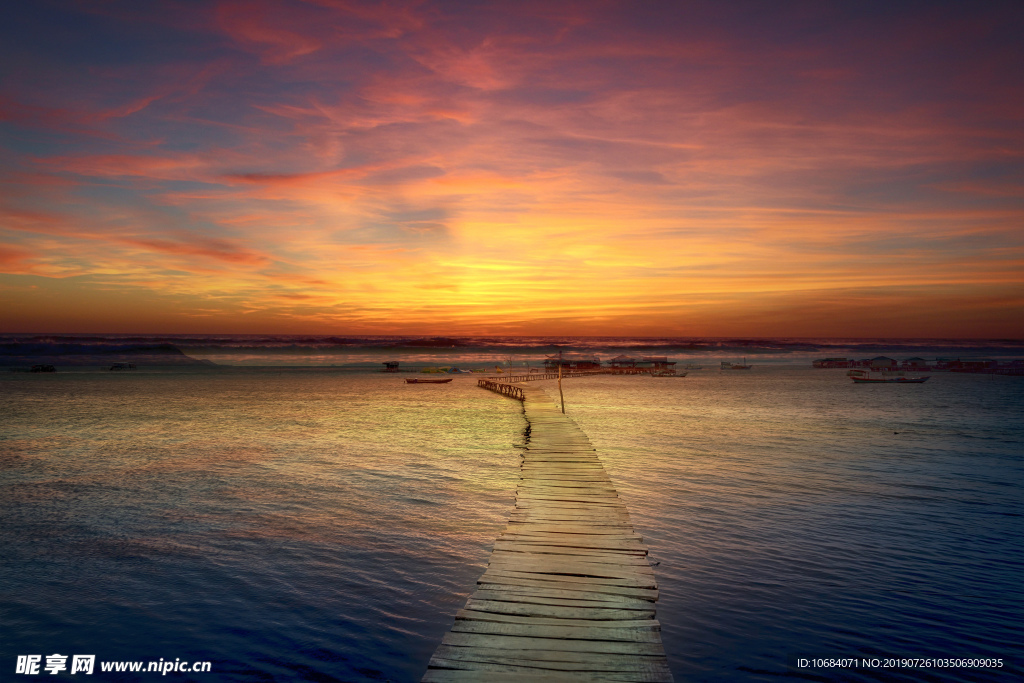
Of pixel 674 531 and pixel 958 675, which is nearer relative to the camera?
pixel 958 675

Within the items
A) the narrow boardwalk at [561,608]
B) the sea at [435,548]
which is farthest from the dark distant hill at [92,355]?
the narrow boardwalk at [561,608]

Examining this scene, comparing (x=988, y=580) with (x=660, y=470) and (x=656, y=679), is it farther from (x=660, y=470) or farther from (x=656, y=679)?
(x=660, y=470)

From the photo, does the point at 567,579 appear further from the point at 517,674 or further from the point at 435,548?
the point at 435,548

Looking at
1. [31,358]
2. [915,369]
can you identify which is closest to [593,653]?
[915,369]

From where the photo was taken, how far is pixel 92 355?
466 ft

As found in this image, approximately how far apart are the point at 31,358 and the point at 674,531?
158601 millimetres

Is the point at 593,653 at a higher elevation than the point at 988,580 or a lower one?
higher

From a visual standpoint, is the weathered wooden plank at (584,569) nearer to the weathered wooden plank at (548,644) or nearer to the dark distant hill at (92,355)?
the weathered wooden plank at (548,644)

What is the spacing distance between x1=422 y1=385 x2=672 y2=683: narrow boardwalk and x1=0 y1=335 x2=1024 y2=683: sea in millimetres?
1129

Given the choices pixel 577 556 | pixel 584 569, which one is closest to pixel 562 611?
pixel 584 569

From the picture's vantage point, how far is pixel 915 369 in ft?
415

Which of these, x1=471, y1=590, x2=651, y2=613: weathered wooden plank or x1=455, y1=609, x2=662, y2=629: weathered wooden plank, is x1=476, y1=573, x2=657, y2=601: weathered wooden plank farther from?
x1=455, y1=609, x2=662, y2=629: weathered wooden plank

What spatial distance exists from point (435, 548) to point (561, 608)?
5674 millimetres

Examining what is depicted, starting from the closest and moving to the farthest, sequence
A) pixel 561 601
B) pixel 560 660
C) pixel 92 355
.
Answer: pixel 560 660 < pixel 561 601 < pixel 92 355
